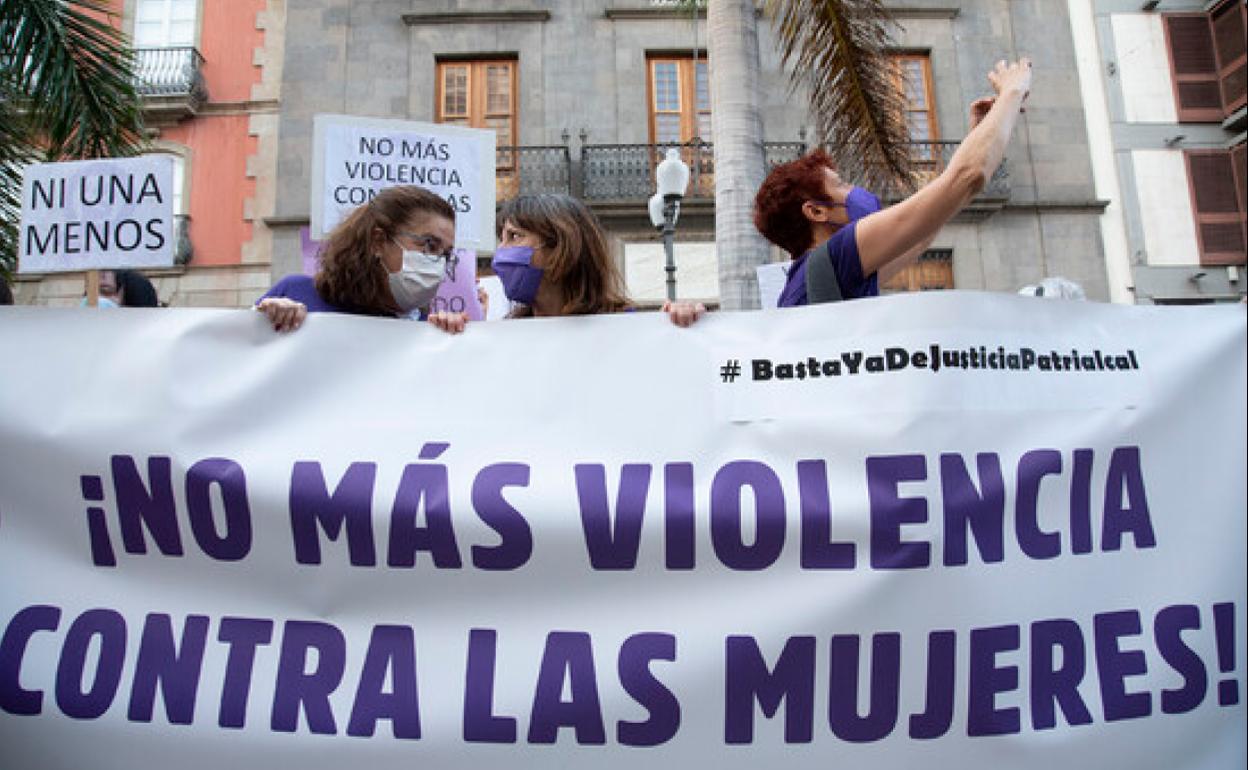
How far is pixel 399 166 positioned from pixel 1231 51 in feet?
49.5

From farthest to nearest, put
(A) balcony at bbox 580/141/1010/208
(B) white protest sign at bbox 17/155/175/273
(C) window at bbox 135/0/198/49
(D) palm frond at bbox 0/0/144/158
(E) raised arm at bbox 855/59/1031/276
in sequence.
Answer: (C) window at bbox 135/0/198/49 < (A) balcony at bbox 580/141/1010/208 < (D) palm frond at bbox 0/0/144/158 < (B) white protest sign at bbox 17/155/175/273 < (E) raised arm at bbox 855/59/1031/276

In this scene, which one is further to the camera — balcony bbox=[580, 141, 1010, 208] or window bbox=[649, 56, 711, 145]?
window bbox=[649, 56, 711, 145]

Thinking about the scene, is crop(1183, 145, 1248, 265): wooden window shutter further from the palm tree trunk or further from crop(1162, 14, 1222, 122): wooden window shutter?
the palm tree trunk

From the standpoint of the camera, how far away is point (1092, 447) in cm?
194

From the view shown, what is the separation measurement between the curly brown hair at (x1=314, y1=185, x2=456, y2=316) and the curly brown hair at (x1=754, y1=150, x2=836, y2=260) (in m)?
0.96

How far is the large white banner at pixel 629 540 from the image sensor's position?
1.77 m

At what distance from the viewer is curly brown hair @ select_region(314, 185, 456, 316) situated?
2314 millimetres

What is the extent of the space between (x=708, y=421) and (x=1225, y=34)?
1636cm

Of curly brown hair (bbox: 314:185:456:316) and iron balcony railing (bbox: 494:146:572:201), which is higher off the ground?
iron balcony railing (bbox: 494:146:572:201)

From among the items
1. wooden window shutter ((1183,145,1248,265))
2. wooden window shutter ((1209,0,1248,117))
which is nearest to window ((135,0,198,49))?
wooden window shutter ((1183,145,1248,265))

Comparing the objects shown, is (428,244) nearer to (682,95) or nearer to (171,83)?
(682,95)

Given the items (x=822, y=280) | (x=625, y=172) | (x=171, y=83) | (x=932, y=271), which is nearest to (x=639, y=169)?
(x=625, y=172)

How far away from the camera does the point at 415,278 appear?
2348 mm

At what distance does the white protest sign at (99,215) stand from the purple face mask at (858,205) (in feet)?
6.56
